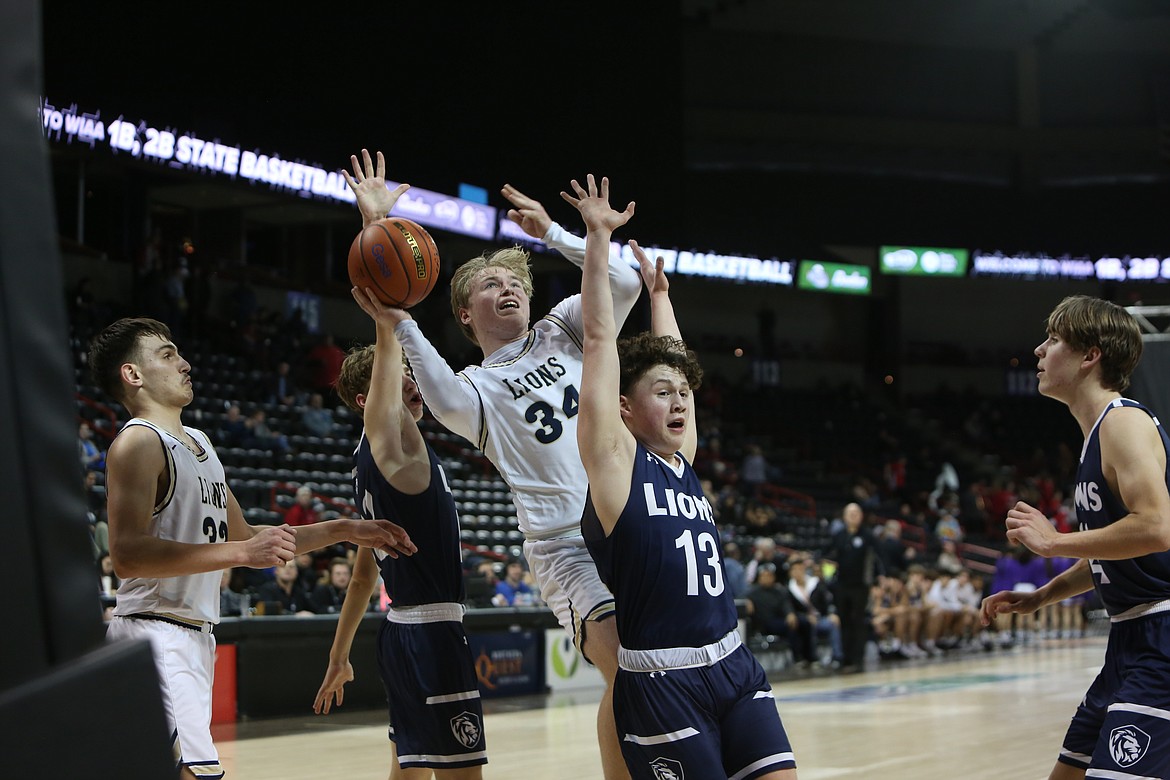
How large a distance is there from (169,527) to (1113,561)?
9.16 ft

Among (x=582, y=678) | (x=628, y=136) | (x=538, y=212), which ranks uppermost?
(x=628, y=136)

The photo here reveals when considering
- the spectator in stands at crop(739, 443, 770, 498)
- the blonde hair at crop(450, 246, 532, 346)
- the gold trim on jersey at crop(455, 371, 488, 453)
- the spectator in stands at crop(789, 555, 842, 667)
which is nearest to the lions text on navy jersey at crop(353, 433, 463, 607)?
the gold trim on jersey at crop(455, 371, 488, 453)

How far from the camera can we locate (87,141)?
15.6m

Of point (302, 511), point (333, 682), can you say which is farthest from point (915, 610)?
point (333, 682)

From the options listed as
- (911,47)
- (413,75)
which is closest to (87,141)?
(413,75)

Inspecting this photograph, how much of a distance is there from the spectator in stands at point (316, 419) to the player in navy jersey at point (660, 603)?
14.1 m

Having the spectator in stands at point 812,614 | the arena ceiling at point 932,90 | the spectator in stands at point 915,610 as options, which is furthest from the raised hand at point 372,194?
the arena ceiling at point 932,90

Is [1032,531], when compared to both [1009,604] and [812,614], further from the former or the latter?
[812,614]

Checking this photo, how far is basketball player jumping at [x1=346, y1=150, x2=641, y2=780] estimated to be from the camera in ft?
13.2

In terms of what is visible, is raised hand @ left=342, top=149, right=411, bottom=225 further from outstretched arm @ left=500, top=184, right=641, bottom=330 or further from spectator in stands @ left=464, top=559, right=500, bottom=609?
spectator in stands @ left=464, top=559, right=500, bottom=609

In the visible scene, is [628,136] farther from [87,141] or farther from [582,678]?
[582,678]

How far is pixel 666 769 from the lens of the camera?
3012 millimetres

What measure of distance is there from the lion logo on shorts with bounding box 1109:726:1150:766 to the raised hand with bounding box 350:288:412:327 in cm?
242

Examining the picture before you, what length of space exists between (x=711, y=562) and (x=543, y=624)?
927cm
